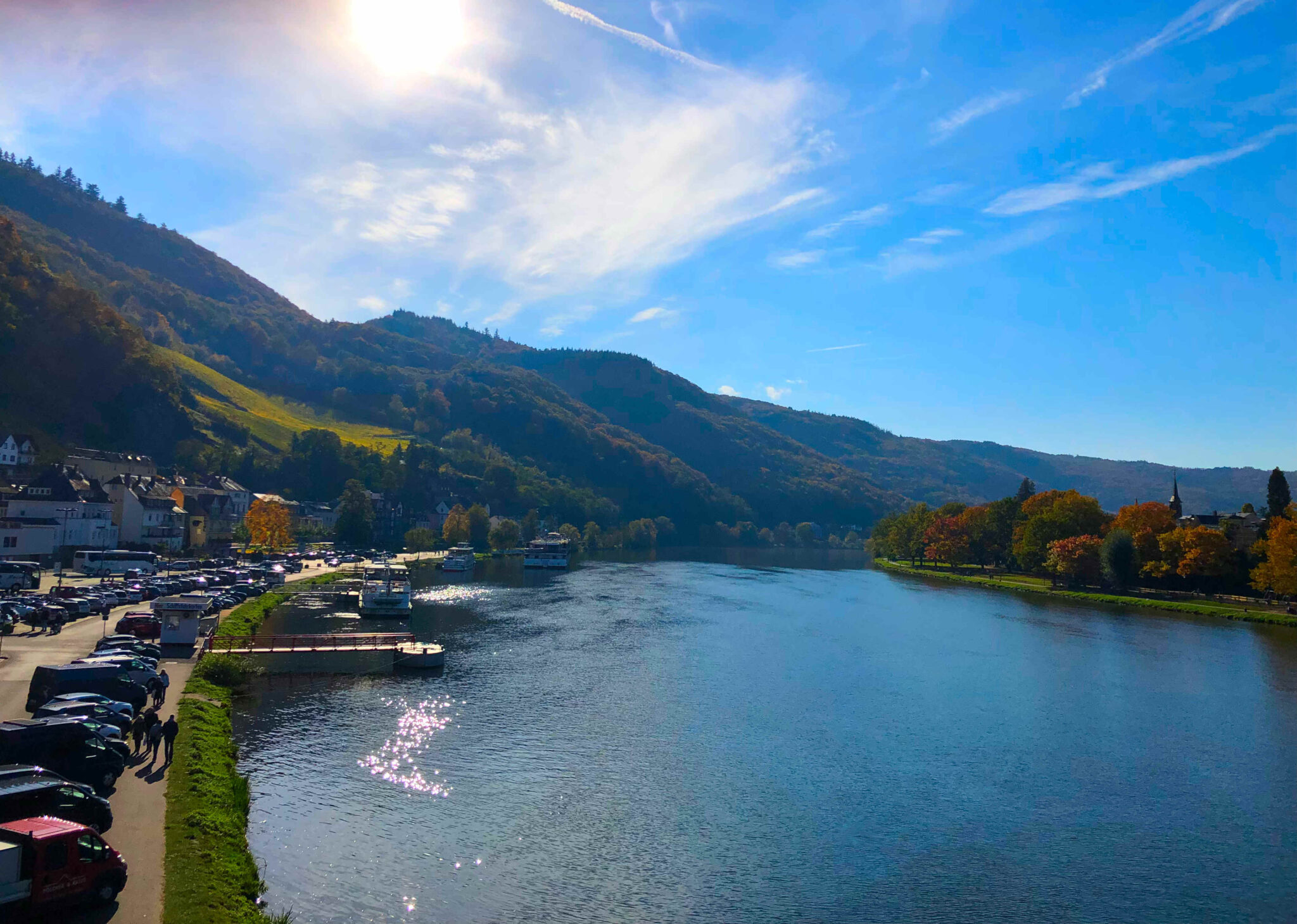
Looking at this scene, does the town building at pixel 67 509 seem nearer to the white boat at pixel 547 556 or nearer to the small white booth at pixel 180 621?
the small white booth at pixel 180 621

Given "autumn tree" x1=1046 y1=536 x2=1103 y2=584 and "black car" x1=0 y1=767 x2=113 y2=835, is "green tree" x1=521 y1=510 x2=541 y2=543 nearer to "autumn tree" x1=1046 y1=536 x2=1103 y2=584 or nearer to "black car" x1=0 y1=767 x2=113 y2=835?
"autumn tree" x1=1046 y1=536 x2=1103 y2=584

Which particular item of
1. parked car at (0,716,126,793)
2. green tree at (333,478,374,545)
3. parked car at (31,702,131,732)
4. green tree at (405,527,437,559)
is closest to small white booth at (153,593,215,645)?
parked car at (31,702,131,732)

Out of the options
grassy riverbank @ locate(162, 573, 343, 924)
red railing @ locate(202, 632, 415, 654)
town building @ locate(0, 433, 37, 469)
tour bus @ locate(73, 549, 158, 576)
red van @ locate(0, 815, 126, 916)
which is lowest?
grassy riverbank @ locate(162, 573, 343, 924)

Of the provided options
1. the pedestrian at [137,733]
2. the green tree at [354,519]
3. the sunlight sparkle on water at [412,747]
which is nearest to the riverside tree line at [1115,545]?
the sunlight sparkle on water at [412,747]

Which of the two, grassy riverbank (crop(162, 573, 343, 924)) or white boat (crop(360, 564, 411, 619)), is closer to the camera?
grassy riverbank (crop(162, 573, 343, 924))

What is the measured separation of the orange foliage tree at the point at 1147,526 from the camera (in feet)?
341

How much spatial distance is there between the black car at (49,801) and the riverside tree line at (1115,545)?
324 ft

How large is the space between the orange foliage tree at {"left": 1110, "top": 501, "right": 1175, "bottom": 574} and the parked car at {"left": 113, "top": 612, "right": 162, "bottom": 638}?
104 m

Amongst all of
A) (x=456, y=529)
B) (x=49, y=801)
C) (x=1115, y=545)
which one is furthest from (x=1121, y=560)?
(x=456, y=529)

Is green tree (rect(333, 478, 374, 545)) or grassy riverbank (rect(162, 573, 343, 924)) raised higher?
green tree (rect(333, 478, 374, 545))

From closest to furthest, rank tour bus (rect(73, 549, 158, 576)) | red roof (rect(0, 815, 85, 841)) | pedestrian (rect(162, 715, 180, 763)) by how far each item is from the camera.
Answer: red roof (rect(0, 815, 85, 841)) < pedestrian (rect(162, 715, 180, 763)) < tour bus (rect(73, 549, 158, 576))

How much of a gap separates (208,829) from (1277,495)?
11919cm

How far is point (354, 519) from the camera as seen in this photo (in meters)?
138

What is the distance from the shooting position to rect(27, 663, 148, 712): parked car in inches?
1176
